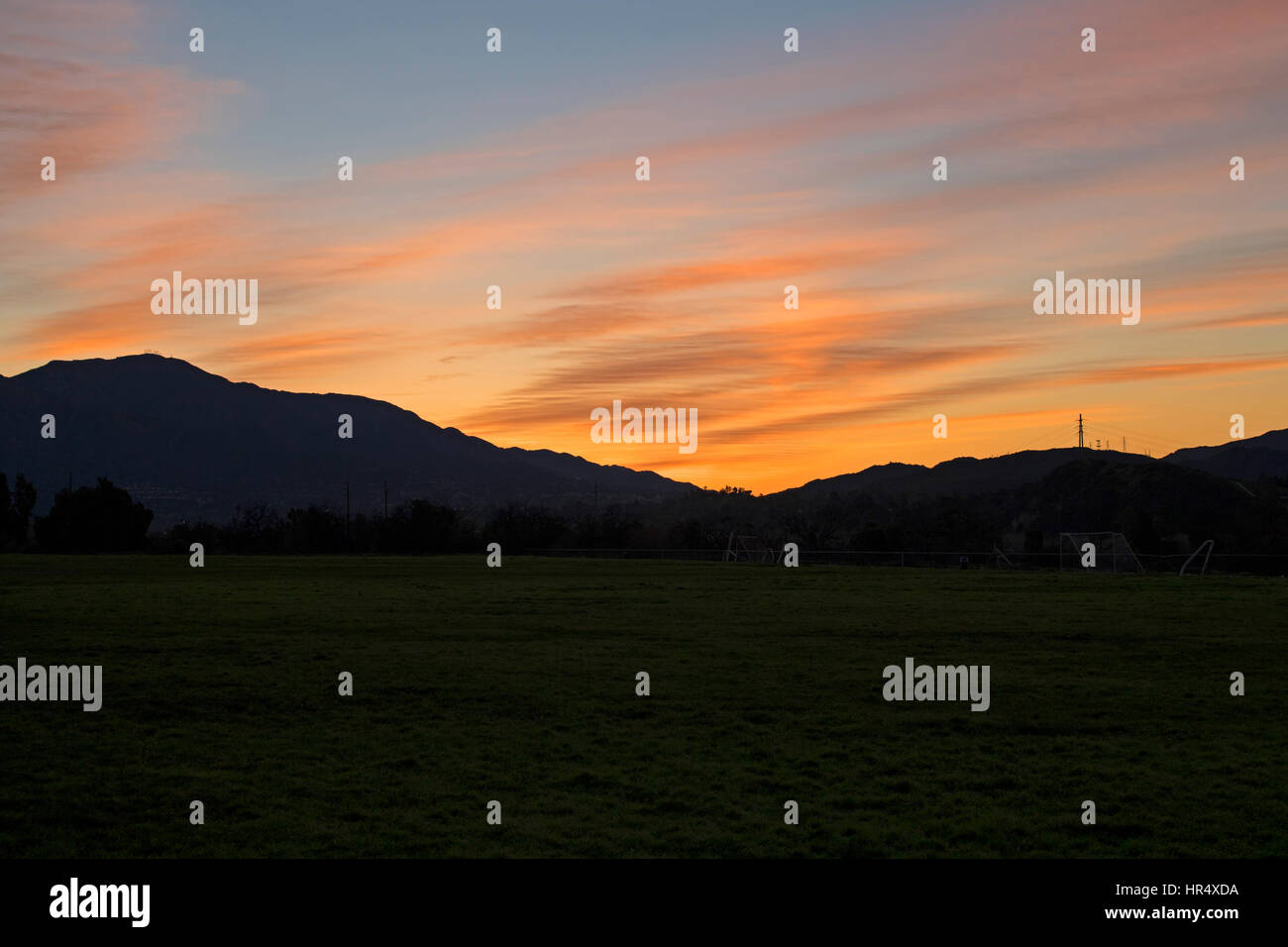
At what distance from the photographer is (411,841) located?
37.3 feet

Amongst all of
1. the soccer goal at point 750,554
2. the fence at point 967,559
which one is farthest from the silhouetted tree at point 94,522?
the soccer goal at point 750,554

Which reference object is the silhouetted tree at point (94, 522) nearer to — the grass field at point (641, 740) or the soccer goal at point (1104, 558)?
the soccer goal at point (1104, 558)

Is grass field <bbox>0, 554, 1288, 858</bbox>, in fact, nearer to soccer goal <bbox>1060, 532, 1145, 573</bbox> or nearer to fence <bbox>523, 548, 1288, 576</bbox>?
soccer goal <bbox>1060, 532, 1145, 573</bbox>

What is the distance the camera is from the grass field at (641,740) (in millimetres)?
11695

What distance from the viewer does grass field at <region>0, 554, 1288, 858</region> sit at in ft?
38.4

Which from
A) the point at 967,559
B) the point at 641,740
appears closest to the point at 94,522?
the point at 967,559

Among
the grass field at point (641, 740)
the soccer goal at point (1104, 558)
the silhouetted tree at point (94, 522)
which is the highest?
the silhouetted tree at point (94, 522)

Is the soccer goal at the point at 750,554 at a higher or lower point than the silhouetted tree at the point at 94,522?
lower

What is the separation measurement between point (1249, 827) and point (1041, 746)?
4199 millimetres

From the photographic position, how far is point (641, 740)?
53.9ft

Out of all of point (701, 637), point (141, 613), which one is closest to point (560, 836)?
point (701, 637)

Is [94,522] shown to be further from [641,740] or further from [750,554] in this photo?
[641,740]

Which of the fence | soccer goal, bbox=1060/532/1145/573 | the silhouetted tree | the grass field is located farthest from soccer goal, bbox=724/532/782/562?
the silhouetted tree

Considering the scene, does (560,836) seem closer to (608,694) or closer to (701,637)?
(608,694)
